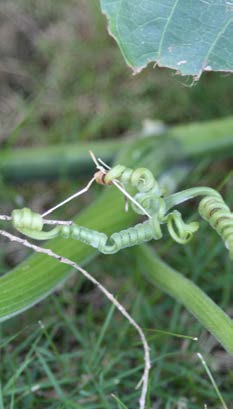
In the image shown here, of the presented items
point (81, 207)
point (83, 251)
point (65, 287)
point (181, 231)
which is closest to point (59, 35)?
point (81, 207)

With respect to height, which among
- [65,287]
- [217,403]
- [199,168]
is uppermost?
[199,168]

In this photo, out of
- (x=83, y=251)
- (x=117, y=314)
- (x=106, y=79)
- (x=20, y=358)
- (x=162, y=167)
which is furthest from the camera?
(x=106, y=79)

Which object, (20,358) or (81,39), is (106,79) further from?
(20,358)

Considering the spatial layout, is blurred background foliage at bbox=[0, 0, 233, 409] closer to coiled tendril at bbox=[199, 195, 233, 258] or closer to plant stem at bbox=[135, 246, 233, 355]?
plant stem at bbox=[135, 246, 233, 355]

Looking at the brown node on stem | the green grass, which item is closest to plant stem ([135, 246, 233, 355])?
the green grass

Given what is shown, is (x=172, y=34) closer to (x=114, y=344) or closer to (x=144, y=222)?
(x=144, y=222)

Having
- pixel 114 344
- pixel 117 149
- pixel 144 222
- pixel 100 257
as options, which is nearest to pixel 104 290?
pixel 144 222
